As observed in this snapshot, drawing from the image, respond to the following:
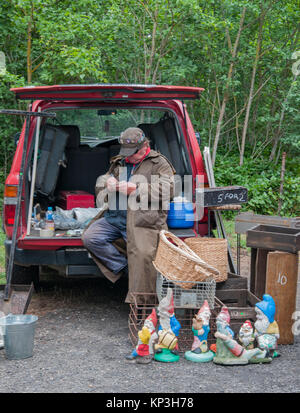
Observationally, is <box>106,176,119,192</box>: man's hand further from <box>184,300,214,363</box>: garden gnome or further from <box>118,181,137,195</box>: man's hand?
<box>184,300,214,363</box>: garden gnome

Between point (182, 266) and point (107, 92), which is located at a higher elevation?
point (107, 92)

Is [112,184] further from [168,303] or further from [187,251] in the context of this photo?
[168,303]

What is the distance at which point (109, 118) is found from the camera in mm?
5941

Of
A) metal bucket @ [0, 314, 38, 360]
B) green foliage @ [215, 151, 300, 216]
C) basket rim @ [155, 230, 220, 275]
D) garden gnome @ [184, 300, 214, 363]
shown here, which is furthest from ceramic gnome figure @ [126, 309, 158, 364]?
green foliage @ [215, 151, 300, 216]

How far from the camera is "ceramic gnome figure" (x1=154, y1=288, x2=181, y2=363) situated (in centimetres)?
366

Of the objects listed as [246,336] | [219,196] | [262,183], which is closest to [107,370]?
[246,336]

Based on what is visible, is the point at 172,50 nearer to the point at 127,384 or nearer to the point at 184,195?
the point at 184,195

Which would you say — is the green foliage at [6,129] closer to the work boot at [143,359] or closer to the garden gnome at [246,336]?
the work boot at [143,359]

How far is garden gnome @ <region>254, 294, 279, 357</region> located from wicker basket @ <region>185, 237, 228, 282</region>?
24.1 inches

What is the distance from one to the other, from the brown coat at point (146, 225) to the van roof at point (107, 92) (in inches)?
20.3

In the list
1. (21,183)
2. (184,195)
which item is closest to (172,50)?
(184,195)

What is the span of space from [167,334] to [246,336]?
21.5 inches

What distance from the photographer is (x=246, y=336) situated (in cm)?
371

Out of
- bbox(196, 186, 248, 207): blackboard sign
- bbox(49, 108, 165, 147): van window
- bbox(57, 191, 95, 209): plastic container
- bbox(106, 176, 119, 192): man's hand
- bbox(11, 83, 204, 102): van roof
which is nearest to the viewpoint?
bbox(11, 83, 204, 102): van roof
